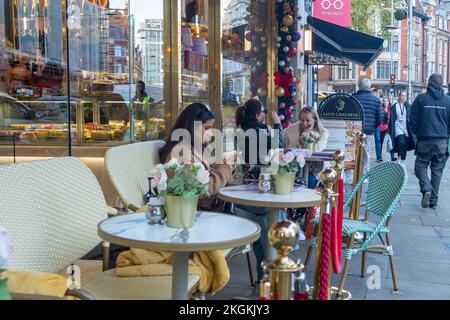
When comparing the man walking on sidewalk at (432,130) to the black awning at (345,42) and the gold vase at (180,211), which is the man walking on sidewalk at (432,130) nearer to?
the black awning at (345,42)

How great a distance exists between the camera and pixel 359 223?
4469mm

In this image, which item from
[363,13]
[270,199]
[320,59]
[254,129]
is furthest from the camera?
[363,13]

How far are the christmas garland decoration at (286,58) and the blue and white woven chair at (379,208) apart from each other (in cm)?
492

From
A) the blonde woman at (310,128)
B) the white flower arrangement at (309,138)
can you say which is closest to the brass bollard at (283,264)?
Result: the white flower arrangement at (309,138)

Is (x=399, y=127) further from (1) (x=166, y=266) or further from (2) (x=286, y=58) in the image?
(1) (x=166, y=266)

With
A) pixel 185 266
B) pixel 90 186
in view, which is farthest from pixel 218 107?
pixel 185 266

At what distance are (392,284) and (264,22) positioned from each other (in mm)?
6208

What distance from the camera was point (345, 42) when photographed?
1172 cm

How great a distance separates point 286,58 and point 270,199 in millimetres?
6362

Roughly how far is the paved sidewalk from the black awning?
4.90 metres

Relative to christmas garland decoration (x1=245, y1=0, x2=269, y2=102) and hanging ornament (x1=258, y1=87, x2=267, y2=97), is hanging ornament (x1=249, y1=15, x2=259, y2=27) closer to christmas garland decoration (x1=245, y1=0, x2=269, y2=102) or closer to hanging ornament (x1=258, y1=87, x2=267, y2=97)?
christmas garland decoration (x1=245, y1=0, x2=269, y2=102)

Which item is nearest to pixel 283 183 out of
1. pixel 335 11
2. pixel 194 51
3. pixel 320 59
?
pixel 194 51

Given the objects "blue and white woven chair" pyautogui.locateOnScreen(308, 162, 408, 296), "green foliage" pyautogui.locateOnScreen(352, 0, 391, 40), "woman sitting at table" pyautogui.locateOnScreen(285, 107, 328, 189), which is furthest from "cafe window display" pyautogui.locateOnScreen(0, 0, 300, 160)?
"green foliage" pyautogui.locateOnScreen(352, 0, 391, 40)

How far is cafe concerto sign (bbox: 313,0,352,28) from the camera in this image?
58.7ft
